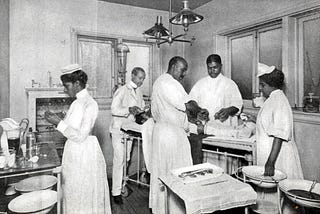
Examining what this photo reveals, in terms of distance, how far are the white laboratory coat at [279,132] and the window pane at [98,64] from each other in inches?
128

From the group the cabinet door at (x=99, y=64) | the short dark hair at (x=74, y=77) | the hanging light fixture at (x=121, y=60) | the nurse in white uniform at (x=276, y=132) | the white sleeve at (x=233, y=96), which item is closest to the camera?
the nurse in white uniform at (x=276, y=132)

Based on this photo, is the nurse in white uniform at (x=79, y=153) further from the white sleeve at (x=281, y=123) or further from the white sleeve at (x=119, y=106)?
the white sleeve at (x=281, y=123)

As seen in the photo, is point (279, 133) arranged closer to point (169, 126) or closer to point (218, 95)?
point (169, 126)

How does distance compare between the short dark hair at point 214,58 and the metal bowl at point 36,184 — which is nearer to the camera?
the metal bowl at point 36,184

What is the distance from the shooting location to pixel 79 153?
2209mm

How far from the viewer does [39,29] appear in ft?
13.2

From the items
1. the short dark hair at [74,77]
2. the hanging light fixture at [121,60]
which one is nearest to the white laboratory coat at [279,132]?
the short dark hair at [74,77]

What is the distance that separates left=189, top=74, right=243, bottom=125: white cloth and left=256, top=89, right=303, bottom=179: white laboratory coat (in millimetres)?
1099

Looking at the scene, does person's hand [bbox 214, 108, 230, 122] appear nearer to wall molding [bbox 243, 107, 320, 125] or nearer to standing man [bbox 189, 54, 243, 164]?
standing man [bbox 189, 54, 243, 164]

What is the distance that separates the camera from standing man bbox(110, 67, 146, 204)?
325 cm

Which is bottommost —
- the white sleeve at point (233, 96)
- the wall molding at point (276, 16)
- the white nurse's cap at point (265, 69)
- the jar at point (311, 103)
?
the jar at point (311, 103)

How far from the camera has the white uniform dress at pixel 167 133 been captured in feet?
8.45

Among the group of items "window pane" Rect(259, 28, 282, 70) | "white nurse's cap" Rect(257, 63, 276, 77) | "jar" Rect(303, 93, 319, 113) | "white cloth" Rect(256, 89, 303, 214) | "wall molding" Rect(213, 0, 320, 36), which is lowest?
"white cloth" Rect(256, 89, 303, 214)

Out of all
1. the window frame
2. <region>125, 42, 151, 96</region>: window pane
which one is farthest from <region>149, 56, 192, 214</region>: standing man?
<region>125, 42, 151, 96</region>: window pane
